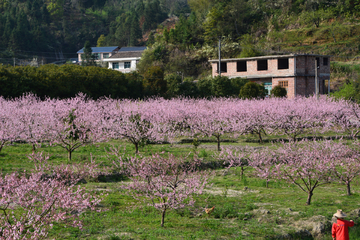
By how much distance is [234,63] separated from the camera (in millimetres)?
61688

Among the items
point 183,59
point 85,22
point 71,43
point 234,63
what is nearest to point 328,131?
point 234,63

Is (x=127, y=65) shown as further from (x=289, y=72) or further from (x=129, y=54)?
(x=289, y=72)

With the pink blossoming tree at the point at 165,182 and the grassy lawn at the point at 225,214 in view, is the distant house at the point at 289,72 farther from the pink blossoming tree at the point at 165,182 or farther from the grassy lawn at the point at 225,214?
the pink blossoming tree at the point at 165,182

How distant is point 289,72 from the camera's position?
2206 inches

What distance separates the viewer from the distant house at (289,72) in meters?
55.7

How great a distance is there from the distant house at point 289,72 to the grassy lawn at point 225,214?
39.8 meters

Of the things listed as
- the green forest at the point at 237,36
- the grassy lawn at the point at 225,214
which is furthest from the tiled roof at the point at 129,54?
the grassy lawn at the point at 225,214

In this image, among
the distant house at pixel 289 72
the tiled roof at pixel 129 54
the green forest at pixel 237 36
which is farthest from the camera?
the tiled roof at pixel 129 54

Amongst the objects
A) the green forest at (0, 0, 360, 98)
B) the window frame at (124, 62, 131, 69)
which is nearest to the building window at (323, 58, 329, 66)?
the green forest at (0, 0, 360, 98)

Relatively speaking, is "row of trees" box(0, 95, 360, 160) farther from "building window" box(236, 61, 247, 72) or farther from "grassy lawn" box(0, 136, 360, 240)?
"building window" box(236, 61, 247, 72)

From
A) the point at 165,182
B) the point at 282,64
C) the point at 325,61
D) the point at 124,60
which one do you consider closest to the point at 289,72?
the point at 282,64

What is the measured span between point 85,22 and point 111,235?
16308 cm

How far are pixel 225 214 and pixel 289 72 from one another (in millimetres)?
45738

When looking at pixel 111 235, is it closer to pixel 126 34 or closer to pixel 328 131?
pixel 328 131
